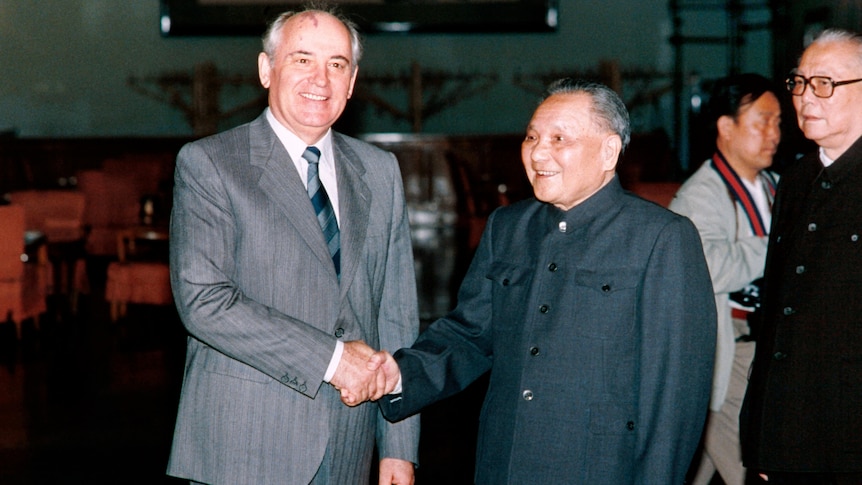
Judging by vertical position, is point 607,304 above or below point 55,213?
above

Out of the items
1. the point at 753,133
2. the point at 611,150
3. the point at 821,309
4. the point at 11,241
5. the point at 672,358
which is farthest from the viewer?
the point at 11,241

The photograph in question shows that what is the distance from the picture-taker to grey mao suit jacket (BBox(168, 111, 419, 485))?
2.04m

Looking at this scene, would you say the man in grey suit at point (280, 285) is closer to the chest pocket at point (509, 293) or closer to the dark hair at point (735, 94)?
the chest pocket at point (509, 293)

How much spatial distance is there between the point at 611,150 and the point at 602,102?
0.10 metres

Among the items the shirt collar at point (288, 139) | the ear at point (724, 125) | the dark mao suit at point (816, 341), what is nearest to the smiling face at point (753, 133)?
the ear at point (724, 125)

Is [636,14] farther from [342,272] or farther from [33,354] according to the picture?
[342,272]

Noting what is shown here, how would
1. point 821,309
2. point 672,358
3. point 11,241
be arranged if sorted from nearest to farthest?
point 672,358
point 821,309
point 11,241

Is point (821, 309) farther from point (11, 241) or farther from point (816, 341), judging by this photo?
point (11, 241)

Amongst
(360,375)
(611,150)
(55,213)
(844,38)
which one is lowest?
(55,213)

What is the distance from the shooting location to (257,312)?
2027 mm

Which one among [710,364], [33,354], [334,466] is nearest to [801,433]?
[710,364]

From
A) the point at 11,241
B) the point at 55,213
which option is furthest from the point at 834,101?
the point at 55,213

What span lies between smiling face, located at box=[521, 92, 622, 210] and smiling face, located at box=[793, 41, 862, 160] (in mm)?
565

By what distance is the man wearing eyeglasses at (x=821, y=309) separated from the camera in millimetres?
2295
